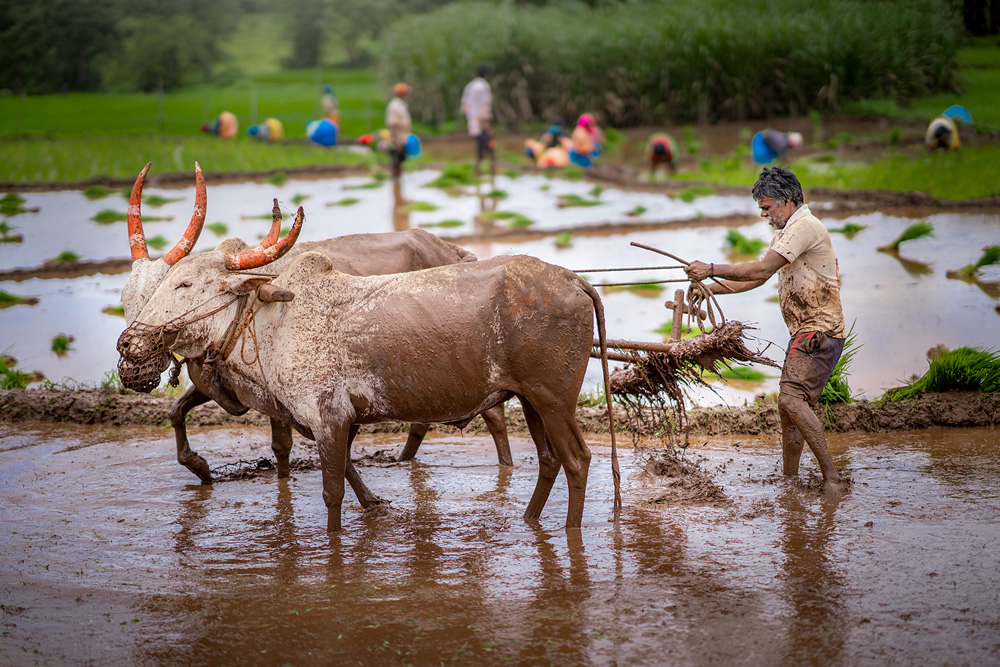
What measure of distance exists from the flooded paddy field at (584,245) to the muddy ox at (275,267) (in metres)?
1.85

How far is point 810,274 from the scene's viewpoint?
5.08m

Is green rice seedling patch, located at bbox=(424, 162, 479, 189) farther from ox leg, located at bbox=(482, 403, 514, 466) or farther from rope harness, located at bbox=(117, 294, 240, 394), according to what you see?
rope harness, located at bbox=(117, 294, 240, 394)

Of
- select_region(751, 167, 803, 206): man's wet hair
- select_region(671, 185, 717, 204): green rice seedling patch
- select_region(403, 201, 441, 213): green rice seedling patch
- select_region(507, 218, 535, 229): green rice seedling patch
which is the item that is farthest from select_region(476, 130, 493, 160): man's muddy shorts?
select_region(751, 167, 803, 206): man's wet hair

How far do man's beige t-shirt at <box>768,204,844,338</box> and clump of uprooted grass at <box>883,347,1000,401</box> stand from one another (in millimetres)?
1681

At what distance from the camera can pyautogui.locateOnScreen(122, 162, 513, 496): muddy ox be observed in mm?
5100

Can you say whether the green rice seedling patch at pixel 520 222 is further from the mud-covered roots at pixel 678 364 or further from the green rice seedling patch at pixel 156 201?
the mud-covered roots at pixel 678 364

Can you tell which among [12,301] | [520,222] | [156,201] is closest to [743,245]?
[520,222]

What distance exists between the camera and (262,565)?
4.48 metres

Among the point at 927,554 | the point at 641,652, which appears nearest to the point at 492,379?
the point at 641,652

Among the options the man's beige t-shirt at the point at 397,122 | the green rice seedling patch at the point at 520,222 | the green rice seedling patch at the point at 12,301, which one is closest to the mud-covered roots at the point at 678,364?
the green rice seedling patch at the point at 12,301

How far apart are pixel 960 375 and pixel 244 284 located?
4.69m

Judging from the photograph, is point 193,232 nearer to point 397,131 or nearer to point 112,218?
point 112,218

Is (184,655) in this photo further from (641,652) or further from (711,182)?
(711,182)

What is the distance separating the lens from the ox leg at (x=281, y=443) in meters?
5.62
